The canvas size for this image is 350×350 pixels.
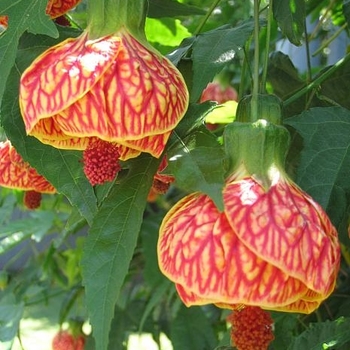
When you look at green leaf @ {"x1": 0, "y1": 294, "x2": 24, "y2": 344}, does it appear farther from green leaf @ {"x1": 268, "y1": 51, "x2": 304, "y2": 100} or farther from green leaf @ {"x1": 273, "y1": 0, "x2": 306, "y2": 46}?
green leaf @ {"x1": 273, "y1": 0, "x2": 306, "y2": 46}

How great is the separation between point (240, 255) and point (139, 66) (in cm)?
14

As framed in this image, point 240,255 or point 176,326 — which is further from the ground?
point 240,255

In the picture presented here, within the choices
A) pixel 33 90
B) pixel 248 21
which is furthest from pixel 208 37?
pixel 33 90

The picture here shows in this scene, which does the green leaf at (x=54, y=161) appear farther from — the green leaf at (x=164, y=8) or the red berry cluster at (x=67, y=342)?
the red berry cluster at (x=67, y=342)

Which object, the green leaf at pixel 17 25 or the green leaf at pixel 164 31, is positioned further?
the green leaf at pixel 164 31

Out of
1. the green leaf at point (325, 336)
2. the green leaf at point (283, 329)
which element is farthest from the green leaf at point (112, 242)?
the green leaf at point (283, 329)

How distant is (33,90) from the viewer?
550 millimetres

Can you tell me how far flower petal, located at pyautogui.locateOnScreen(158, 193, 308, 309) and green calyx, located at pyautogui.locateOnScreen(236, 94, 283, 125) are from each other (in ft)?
0.36

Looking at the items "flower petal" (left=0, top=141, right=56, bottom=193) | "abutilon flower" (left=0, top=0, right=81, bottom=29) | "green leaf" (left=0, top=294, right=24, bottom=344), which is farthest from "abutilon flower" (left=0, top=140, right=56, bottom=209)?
"green leaf" (left=0, top=294, right=24, bottom=344)

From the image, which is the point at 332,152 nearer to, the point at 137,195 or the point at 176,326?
the point at 137,195

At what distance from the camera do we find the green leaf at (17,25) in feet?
1.94

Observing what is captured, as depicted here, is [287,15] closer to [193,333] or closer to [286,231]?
[286,231]

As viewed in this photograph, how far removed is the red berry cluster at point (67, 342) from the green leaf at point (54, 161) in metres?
0.83

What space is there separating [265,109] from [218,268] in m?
0.16
